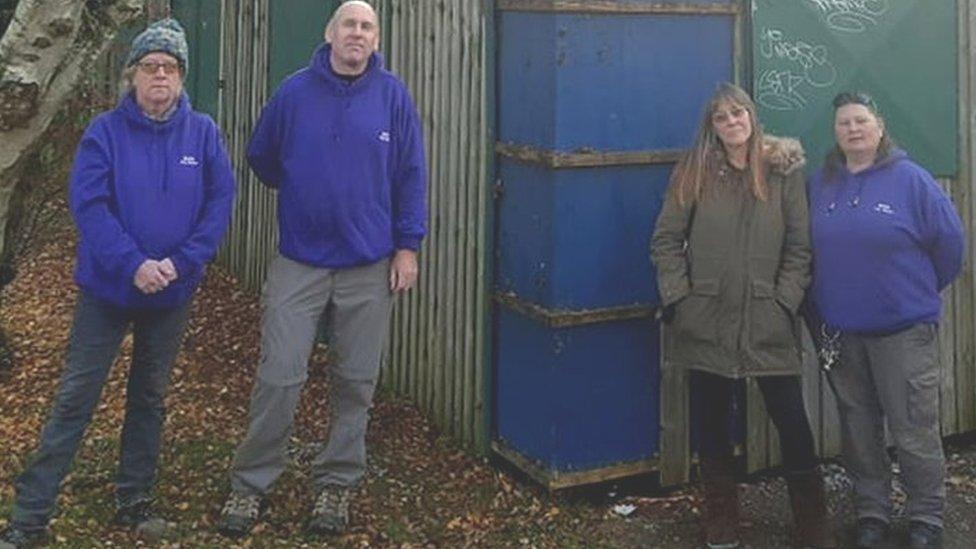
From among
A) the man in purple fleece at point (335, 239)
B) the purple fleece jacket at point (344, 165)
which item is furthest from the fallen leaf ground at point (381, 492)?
the purple fleece jacket at point (344, 165)

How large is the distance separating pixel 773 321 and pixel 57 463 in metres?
2.64

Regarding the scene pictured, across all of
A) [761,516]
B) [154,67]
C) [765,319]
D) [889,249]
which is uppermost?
[154,67]

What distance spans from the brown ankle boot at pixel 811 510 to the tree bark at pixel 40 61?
3371 millimetres

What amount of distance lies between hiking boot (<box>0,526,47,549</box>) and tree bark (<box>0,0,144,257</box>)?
1656 mm

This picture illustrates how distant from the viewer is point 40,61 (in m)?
4.93

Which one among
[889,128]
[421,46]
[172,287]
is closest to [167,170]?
[172,287]

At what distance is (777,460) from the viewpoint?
5.41m

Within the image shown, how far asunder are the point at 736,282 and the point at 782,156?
1.73 feet

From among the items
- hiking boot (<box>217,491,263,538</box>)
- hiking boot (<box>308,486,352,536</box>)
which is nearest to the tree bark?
hiking boot (<box>217,491,263,538</box>)

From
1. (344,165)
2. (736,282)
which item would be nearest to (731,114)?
(736,282)

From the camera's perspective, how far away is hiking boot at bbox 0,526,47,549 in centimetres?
422

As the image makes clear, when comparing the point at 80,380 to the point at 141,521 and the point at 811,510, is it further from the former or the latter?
the point at 811,510

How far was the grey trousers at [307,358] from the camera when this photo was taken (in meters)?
4.53

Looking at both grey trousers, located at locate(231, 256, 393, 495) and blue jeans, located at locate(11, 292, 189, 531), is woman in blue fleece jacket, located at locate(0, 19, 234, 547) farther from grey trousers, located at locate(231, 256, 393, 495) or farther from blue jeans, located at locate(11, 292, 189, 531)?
grey trousers, located at locate(231, 256, 393, 495)
